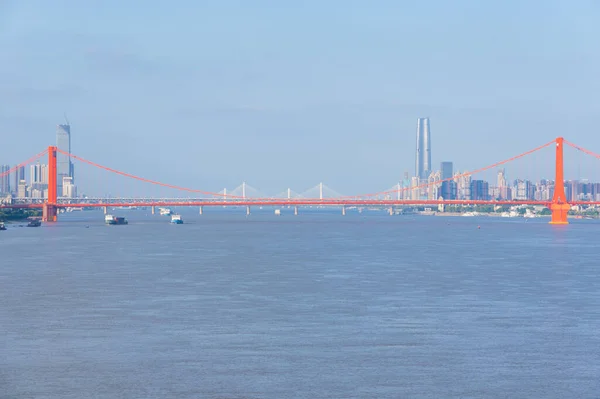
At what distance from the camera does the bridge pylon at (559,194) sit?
115 metres

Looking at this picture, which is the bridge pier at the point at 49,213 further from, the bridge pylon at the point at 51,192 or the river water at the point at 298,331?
the river water at the point at 298,331

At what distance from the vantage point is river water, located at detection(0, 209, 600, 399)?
1947 cm

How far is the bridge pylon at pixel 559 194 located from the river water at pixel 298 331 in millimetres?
68007

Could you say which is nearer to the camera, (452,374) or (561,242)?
(452,374)

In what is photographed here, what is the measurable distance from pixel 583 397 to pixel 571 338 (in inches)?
248

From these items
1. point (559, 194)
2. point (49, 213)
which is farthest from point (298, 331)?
point (49, 213)

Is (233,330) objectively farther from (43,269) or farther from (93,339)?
(43,269)

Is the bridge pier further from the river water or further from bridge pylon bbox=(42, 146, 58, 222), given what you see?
the river water

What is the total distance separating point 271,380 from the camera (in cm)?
1972

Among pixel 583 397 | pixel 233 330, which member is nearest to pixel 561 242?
pixel 233 330

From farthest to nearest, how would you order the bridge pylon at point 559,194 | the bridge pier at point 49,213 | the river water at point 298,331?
the bridge pier at point 49,213, the bridge pylon at point 559,194, the river water at point 298,331

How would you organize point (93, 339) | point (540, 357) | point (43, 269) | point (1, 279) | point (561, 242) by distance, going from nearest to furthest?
point (540, 357), point (93, 339), point (1, 279), point (43, 269), point (561, 242)

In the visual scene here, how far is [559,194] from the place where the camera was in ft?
376

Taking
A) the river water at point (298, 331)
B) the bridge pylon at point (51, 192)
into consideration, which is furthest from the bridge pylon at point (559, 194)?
the river water at point (298, 331)
